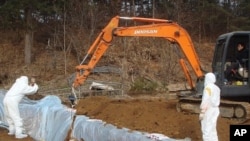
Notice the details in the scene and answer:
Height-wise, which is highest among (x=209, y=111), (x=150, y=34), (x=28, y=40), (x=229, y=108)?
(x=150, y=34)

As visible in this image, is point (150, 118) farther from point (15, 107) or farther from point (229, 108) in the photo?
point (15, 107)

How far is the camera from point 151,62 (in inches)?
→ 1104

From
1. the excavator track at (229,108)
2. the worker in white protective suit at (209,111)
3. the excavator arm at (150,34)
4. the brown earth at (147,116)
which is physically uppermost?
the excavator arm at (150,34)

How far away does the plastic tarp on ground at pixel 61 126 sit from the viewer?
6.61 meters

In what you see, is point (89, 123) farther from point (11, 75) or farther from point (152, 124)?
point (11, 75)

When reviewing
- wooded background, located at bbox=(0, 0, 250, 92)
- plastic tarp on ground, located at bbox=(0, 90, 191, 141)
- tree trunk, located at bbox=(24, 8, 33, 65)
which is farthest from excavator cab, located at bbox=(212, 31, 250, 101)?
tree trunk, located at bbox=(24, 8, 33, 65)

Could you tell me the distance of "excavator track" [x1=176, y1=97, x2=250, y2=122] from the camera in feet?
37.1

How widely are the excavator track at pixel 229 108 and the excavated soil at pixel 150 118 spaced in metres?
0.18

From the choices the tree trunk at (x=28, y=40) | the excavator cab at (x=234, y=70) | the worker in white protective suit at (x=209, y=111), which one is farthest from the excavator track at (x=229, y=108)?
the tree trunk at (x=28, y=40)

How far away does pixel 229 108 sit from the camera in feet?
38.4

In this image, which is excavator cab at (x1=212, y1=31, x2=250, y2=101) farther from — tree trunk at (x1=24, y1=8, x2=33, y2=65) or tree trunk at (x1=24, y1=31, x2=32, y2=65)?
tree trunk at (x1=24, y1=31, x2=32, y2=65)

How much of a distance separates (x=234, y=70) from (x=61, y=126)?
16.8 feet

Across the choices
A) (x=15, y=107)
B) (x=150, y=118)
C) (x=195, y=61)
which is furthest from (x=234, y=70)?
(x=15, y=107)

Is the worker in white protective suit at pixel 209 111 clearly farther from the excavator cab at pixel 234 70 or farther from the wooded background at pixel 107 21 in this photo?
the wooded background at pixel 107 21
